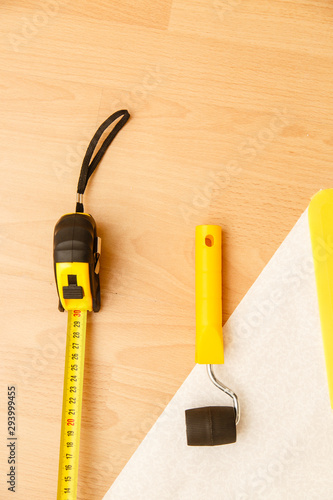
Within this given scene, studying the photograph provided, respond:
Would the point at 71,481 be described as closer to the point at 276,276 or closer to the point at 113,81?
the point at 276,276

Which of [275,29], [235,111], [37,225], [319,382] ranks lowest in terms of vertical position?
[319,382]

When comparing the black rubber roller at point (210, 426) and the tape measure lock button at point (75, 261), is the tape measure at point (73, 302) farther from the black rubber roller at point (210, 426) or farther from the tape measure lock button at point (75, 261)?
the black rubber roller at point (210, 426)

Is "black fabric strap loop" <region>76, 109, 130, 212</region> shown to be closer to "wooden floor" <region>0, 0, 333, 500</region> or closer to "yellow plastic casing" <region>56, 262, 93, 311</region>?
"wooden floor" <region>0, 0, 333, 500</region>

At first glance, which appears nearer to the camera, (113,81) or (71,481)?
(71,481)

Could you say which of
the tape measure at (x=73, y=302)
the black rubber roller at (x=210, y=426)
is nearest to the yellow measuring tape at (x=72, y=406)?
the tape measure at (x=73, y=302)

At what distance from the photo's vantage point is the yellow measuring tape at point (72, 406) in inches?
22.9

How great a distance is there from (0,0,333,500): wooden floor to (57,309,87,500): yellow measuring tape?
3 centimetres

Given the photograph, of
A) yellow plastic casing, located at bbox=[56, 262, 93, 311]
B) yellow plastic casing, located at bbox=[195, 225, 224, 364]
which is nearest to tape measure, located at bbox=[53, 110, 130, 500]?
yellow plastic casing, located at bbox=[56, 262, 93, 311]

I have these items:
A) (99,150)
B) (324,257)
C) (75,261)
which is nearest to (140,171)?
(99,150)

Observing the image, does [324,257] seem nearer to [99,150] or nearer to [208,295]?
[208,295]

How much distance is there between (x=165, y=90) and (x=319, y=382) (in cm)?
52

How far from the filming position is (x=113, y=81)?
27.0 inches

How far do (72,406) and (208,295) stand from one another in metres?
0.25

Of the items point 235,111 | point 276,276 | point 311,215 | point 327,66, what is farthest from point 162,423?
point 327,66
